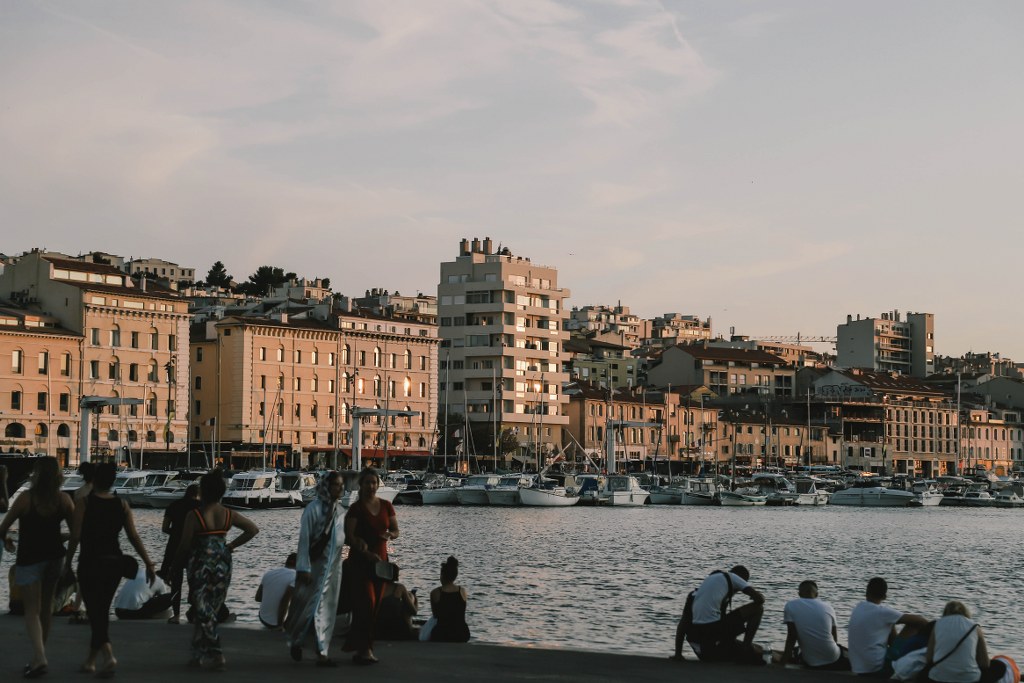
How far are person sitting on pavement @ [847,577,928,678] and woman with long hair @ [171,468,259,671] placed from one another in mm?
7144

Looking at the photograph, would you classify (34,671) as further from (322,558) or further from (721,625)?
(721,625)

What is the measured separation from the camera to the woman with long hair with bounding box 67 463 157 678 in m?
14.7

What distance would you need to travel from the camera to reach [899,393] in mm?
196125

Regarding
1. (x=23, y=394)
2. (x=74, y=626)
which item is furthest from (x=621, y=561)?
(x=23, y=394)

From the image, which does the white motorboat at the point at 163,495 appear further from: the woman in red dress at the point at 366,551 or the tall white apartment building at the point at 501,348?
the woman in red dress at the point at 366,551

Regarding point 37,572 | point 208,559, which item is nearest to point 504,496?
point 208,559

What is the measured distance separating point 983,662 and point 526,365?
13492 cm

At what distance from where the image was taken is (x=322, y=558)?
15.5 metres

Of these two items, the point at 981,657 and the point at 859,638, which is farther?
the point at 859,638

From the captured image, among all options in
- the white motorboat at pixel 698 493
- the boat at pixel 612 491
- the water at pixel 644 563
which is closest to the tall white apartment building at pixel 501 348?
the white motorboat at pixel 698 493

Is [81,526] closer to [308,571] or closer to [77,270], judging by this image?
[308,571]

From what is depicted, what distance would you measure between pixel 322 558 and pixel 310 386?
115477 mm

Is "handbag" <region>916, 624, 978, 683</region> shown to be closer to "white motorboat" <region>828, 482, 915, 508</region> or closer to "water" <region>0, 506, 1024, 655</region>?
"water" <region>0, 506, 1024, 655</region>

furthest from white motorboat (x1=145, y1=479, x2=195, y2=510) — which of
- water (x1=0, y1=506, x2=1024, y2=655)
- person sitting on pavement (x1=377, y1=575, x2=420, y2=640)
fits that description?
person sitting on pavement (x1=377, y1=575, x2=420, y2=640)
